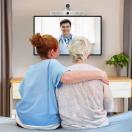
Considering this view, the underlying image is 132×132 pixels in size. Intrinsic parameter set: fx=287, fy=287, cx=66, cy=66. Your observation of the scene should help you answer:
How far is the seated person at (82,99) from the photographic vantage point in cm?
197

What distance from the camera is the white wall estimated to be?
4246 mm

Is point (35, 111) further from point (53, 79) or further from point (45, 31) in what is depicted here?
point (45, 31)

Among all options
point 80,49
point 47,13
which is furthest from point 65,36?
point 80,49

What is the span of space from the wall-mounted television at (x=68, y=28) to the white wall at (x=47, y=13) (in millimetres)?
162

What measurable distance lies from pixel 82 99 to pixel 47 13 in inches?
98.5

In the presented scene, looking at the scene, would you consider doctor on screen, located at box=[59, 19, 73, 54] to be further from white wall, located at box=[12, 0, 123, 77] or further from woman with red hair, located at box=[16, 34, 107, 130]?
woman with red hair, located at box=[16, 34, 107, 130]

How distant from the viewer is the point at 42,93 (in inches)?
78.4

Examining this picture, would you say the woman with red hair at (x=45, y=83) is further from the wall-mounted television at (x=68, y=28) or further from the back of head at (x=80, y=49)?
the wall-mounted television at (x=68, y=28)

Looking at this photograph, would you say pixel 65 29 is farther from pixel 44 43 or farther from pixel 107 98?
pixel 107 98

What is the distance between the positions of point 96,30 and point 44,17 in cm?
77

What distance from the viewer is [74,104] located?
6.49 ft

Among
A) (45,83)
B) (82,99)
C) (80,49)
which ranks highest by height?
(80,49)

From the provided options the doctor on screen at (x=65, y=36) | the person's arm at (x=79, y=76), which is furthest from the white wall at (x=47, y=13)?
the person's arm at (x=79, y=76)

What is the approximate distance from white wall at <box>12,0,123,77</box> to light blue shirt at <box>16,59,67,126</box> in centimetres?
228
